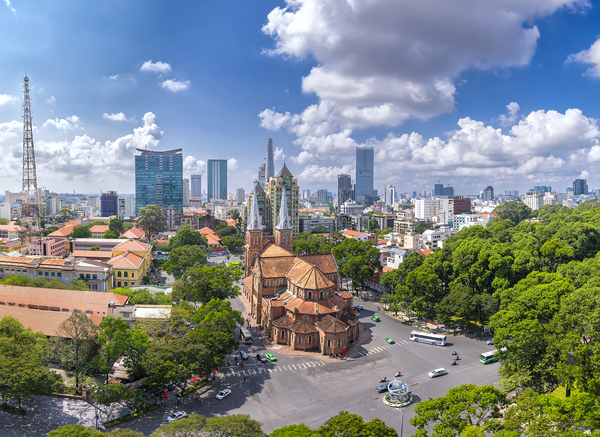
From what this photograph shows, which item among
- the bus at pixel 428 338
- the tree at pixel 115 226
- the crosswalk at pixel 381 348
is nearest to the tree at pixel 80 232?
the tree at pixel 115 226

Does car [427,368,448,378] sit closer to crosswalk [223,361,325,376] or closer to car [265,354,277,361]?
crosswalk [223,361,325,376]

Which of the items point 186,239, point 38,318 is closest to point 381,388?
point 38,318

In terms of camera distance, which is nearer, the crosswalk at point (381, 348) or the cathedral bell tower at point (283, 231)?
the crosswalk at point (381, 348)

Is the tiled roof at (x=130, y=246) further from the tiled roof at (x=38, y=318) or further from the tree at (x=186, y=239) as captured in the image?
the tiled roof at (x=38, y=318)

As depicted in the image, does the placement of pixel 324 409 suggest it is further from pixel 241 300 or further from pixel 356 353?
pixel 241 300

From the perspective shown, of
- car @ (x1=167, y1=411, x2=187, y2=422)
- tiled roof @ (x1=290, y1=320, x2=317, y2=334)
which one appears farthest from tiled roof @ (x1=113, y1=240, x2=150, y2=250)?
car @ (x1=167, y1=411, x2=187, y2=422)

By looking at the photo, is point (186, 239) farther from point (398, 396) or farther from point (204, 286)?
point (398, 396)
